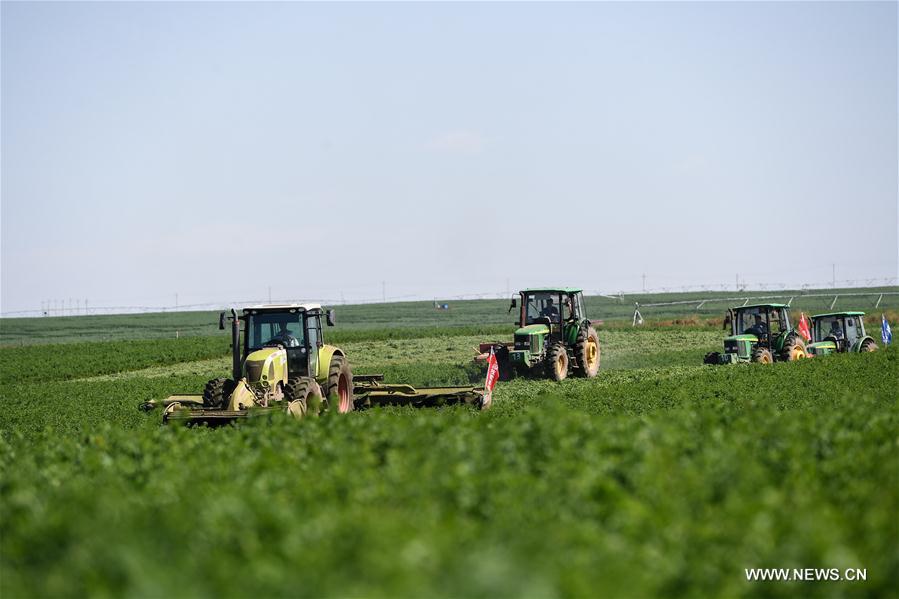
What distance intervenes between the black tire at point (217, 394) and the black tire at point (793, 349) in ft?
61.2

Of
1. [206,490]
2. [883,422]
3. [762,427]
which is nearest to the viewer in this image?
[206,490]

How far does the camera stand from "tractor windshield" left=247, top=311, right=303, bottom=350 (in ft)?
65.4

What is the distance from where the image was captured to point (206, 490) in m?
8.96

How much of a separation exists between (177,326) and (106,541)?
9446 centimetres

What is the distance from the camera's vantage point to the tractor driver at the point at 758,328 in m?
31.8

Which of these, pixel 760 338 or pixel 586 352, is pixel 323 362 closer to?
pixel 586 352

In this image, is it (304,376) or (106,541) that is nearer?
(106,541)

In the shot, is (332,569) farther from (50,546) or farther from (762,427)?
(762,427)

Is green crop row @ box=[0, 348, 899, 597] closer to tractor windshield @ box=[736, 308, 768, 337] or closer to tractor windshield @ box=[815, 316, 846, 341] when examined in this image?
tractor windshield @ box=[736, 308, 768, 337]

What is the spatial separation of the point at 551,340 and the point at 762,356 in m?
6.54

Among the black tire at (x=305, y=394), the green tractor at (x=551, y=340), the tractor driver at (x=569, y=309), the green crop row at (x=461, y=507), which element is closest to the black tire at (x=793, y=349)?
the green tractor at (x=551, y=340)

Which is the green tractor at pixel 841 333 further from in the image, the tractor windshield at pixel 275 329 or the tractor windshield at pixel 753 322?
the tractor windshield at pixel 275 329

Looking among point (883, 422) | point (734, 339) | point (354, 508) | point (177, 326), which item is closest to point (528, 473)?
point (354, 508)
